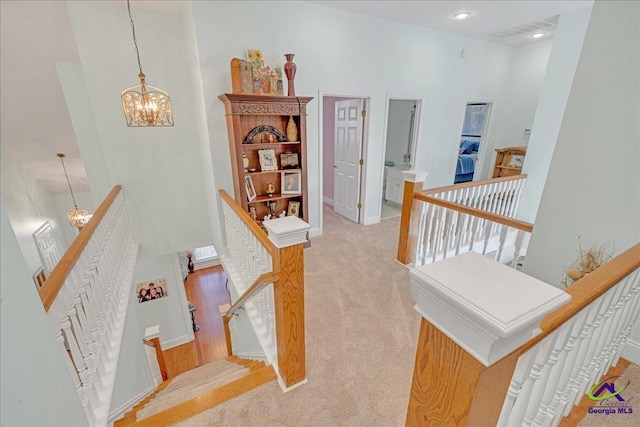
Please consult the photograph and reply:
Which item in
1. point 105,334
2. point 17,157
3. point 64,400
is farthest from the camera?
point 17,157

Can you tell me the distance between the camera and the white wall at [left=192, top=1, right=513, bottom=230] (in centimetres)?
290

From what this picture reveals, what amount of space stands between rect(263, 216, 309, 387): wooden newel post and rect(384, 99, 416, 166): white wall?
4535 millimetres

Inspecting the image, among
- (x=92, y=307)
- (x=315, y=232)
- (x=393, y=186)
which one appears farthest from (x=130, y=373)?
(x=393, y=186)

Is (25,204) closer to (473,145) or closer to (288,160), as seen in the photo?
(288,160)

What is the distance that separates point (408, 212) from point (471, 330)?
2437mm

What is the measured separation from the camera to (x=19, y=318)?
574 mm

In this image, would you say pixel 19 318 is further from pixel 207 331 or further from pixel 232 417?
pixel 207 331

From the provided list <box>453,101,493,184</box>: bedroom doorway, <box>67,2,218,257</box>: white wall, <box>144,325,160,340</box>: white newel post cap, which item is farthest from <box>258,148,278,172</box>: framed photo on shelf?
<box>453,101,493,184</box>: bedroom doorway

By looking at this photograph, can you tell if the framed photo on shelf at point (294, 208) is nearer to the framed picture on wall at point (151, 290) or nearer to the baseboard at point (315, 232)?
the baseboard at point (315, 232)

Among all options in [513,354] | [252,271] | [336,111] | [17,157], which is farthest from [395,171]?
[17,157]

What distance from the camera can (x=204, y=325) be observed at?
572 centimetres

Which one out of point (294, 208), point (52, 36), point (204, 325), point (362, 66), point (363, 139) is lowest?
point (204, 325)

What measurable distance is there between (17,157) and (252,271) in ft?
17.0

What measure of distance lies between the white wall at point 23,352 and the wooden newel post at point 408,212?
8.87 feet
